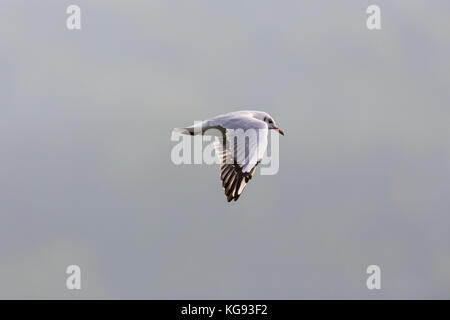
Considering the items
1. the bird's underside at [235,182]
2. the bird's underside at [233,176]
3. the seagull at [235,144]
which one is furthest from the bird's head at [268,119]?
the bird's underside at [235,182]

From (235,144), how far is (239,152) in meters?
0.15

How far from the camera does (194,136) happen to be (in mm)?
11297

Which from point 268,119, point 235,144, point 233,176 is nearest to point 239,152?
point 235,144

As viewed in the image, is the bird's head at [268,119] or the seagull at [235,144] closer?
the seagull at [235,144]

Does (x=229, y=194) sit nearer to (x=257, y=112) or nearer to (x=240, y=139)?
(x=240, y=139)

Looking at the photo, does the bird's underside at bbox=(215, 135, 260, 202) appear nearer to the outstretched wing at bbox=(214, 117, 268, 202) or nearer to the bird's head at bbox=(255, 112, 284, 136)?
the outstretched wing at bbox=(214, 117, 268, 202)

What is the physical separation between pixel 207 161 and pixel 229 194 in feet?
1.83

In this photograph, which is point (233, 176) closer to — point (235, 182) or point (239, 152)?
point (235, 182)

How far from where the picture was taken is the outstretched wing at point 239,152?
10.5 metres

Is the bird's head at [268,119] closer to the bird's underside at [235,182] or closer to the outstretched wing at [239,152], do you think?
the outstretched wing at [239,152]

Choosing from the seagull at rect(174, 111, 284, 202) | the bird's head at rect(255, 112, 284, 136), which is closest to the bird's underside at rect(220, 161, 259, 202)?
the seagull at rect(174, 111, 284, 202)

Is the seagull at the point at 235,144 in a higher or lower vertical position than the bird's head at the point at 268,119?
lower

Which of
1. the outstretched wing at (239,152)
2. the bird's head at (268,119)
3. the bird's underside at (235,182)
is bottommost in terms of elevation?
the bird's underside at (235,182)

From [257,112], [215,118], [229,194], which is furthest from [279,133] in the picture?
[229,194]
